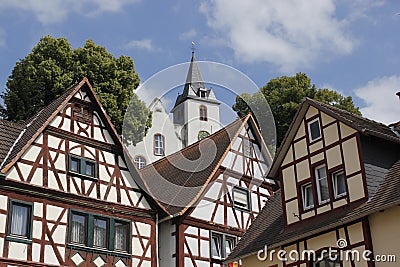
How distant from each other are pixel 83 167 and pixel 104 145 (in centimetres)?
144

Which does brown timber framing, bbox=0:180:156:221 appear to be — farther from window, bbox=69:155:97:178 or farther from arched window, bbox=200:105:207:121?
arched window, bbox=200:105:207:121

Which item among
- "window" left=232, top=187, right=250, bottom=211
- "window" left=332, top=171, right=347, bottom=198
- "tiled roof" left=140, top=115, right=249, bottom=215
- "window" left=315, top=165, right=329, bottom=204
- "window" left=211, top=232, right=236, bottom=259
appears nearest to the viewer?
"window" left=332, top=171, right=347, bottom=198

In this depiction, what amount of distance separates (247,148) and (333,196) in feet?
35.6

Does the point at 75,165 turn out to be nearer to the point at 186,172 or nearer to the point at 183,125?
the point at 186,172

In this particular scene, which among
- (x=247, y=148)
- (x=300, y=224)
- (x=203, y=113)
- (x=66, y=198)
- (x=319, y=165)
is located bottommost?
(x=300, y=224)

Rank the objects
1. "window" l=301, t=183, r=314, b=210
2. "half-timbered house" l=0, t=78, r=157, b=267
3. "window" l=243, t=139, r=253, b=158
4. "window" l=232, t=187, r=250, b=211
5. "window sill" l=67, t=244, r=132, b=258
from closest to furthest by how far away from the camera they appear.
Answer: "window" l=301, t=183, r=314, b=210 → "half-timbered house" l=0, t=78, r=157, b=267 → "window sill" l=67, t=244, r=132, b=258 → "window" l=232, t=187, r=250, b=211 → "window" l=243, t=139, r=253, b=158

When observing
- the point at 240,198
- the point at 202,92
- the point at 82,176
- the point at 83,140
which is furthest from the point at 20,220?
the point at 202,92

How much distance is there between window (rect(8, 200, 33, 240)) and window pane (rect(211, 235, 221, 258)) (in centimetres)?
796

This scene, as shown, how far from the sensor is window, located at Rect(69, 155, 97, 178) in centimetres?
2261

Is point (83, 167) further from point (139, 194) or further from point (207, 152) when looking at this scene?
point (207, 152)

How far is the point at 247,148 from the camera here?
93.6 ft

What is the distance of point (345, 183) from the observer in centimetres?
1766

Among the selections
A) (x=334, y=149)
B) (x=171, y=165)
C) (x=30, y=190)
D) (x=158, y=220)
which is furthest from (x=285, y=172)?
(x=171, y=165)

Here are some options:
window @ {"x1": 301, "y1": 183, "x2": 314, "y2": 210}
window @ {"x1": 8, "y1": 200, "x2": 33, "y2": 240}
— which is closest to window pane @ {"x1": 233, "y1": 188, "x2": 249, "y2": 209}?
window @ {"x1": 301, "y1": 183, "x2": 314, "y2": 210}
